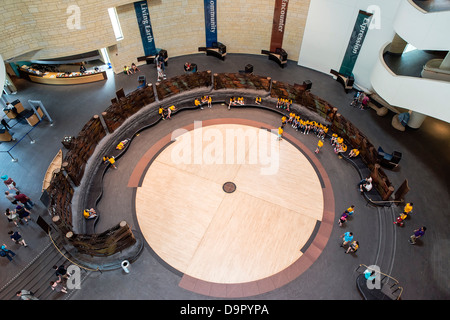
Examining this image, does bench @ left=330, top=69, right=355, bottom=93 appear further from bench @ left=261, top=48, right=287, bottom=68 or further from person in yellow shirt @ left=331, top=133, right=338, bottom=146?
person in yellow shirt @ left=331, top=133, right=338, bottom=146

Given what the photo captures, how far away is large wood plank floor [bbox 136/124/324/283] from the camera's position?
1575 centimetres

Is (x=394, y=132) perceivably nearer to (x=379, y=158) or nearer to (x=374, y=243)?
(x=379, y=158)

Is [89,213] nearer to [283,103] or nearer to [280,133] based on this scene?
[280,133]

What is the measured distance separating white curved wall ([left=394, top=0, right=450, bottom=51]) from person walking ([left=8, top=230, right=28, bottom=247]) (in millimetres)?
23783

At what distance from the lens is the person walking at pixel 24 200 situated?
16237 millimetres

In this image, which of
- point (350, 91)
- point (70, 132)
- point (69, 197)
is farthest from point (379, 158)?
point (70, 132)

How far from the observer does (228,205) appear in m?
18.0

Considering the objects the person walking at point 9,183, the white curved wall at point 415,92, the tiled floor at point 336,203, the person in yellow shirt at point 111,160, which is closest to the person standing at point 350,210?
the tiled floor at point 336,203

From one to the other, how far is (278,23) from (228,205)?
57.9ft

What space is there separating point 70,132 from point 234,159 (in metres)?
11.9

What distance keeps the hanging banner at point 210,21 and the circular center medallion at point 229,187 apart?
15930mm

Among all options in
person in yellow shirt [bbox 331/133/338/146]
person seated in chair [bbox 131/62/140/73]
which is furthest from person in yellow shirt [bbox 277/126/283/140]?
person seated in chair [bbox 131/62/140/73]

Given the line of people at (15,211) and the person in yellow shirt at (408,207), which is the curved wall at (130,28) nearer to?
the line of people at (15,211)

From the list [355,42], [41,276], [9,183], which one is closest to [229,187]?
[41,276]
